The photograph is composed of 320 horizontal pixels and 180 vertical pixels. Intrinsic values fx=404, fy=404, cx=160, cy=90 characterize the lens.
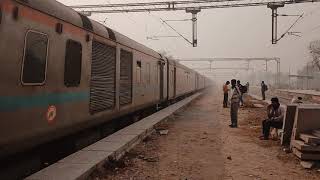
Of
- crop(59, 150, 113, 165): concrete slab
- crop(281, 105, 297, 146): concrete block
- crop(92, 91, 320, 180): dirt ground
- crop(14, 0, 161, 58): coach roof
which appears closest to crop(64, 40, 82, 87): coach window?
crop(14, 0, 161, 58): coach roof

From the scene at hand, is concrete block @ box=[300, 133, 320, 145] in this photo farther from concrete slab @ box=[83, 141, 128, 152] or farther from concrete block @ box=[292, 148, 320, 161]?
concrete slab @ box=[83, 141, 128, 152]

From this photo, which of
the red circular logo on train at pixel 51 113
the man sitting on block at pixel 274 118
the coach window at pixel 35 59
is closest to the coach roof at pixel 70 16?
the coach window at pixel 35 59

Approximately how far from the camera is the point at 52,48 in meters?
6.85

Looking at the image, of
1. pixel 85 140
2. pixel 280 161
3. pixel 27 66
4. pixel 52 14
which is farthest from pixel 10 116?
pixel 280 161

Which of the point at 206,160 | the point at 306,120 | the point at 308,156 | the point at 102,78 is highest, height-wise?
the point at 102,78

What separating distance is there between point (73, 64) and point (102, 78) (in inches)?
77.5

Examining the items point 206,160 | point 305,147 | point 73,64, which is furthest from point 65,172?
point 305,147

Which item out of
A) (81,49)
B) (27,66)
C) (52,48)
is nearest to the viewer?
(27,66)

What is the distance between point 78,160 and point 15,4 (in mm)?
2893

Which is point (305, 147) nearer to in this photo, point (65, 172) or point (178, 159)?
point (178, 159)

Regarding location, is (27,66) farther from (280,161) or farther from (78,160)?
(280,161)

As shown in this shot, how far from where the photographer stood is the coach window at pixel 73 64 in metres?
7.56

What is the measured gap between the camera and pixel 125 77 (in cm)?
1222

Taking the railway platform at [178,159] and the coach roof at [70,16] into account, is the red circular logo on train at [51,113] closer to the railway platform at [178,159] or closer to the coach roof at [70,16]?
the railway platform at [178,159]
